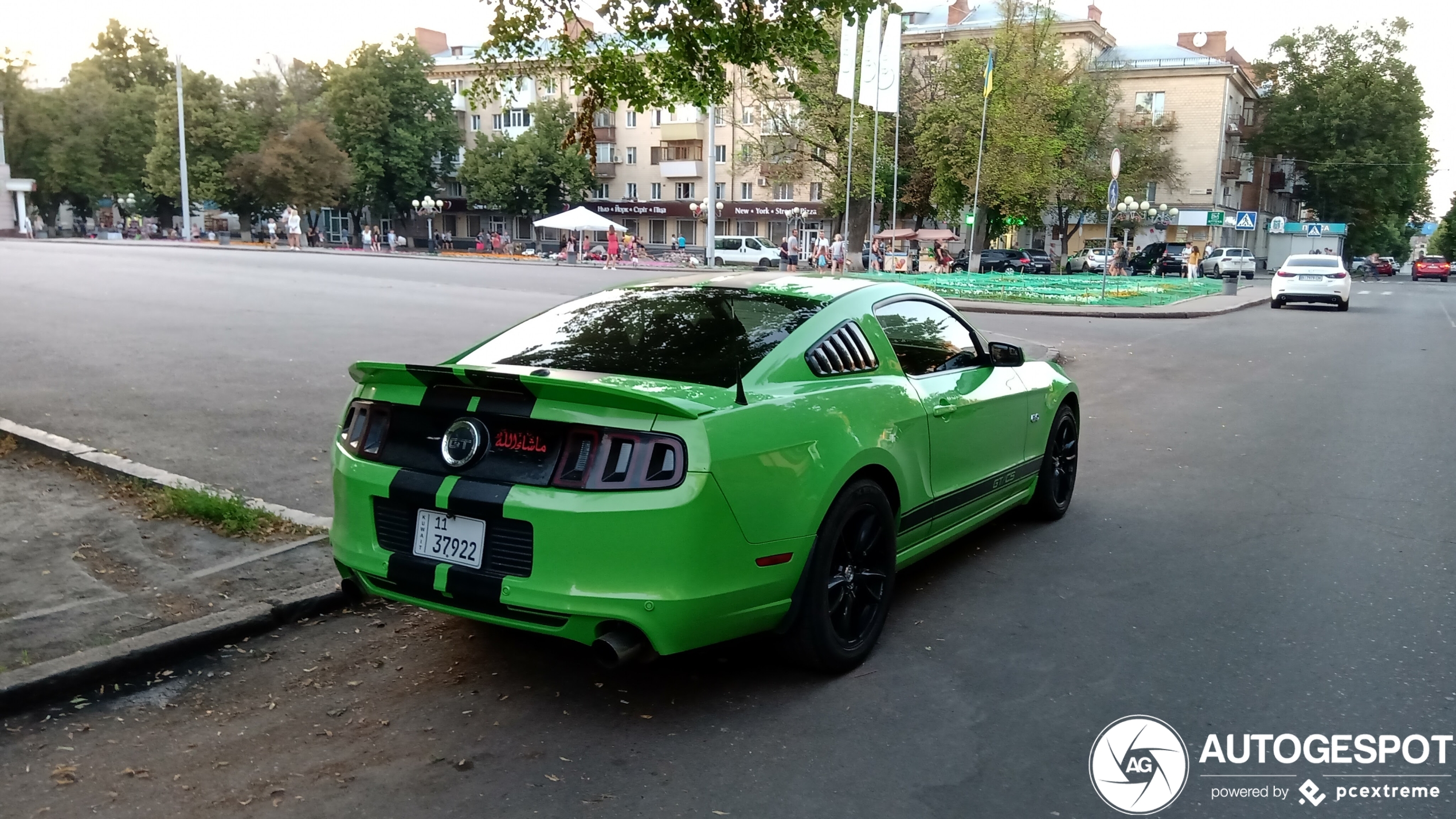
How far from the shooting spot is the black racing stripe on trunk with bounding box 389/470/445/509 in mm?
3633

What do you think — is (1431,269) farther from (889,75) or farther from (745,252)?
(889,75)

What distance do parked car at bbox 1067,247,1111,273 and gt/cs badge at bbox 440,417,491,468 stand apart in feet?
170

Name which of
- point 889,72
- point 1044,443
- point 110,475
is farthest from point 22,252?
point 1044,443

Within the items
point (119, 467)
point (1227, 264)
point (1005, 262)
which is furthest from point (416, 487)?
point (1227, 264)

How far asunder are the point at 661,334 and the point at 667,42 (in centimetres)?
726

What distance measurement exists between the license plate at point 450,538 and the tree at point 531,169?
66.4 m

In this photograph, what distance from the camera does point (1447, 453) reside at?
27.5 feet

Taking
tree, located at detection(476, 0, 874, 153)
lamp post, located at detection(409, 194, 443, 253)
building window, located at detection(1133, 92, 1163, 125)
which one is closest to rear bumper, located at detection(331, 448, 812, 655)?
tree, located at detection(476, 0, 874, 153)

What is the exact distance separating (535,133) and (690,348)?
68.3m

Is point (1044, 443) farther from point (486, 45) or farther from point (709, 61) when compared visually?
point (486, 45)

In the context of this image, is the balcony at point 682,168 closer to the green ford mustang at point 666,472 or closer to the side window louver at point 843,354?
the green ford mustang at point 666,472

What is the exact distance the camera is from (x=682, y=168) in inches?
2793

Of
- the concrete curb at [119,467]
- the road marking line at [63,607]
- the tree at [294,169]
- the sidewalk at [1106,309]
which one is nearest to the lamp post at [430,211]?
the tree at [294,169]

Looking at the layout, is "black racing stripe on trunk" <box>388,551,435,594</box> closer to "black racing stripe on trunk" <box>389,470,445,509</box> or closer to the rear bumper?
the rear bumper
